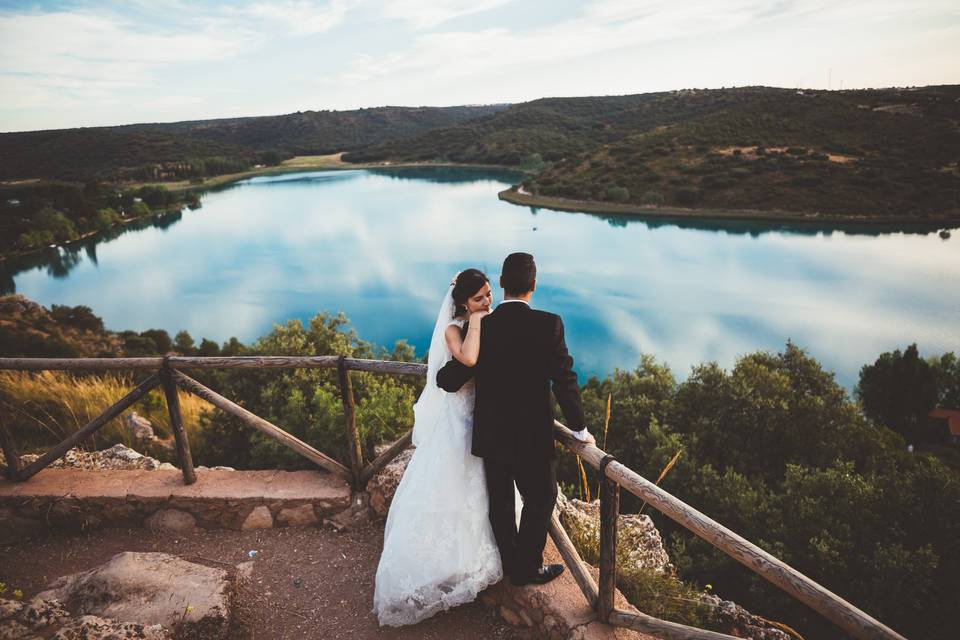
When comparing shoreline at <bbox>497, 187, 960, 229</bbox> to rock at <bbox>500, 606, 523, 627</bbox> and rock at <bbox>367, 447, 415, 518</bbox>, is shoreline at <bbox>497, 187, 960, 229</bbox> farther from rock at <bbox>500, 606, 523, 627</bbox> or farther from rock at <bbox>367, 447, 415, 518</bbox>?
rock at <bbox>500, 606, 523, 627</bbox>

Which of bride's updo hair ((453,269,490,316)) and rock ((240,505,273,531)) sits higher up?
bride's updo hair ((453,269,490,316))

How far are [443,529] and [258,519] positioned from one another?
5.92 feet

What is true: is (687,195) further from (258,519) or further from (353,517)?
(258,519)

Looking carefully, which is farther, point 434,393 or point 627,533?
point 627,533

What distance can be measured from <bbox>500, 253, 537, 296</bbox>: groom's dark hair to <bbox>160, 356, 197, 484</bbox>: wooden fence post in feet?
8.76

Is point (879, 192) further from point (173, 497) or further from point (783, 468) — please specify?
point (173, 497)

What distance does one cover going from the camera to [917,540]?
23.0 ft

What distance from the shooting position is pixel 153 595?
254cm

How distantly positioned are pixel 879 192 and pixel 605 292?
29.4 m

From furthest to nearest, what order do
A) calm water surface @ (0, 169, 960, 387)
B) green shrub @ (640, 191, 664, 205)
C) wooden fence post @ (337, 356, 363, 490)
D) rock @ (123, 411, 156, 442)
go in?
green shrub @ (640, 191, 664, 205) < calm water surface @ (0, 169, 960, 387) < rock @ (123, 411, 156, 442) < wooden fence post @ (337, 356, 363, 490)

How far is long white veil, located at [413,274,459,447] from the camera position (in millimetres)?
2574

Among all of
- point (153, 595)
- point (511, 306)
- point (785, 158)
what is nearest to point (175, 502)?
point (153, 595)

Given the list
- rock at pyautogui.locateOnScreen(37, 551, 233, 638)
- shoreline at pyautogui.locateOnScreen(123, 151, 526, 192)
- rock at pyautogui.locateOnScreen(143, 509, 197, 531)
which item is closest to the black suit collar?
rock at pyautogui.locateOnScreen(37, 551, 233, 638)

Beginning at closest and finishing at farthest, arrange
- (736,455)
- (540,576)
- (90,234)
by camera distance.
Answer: (540,576), (736,455), (90,234)
